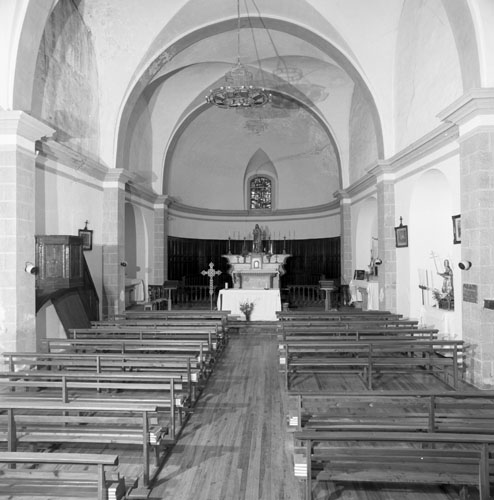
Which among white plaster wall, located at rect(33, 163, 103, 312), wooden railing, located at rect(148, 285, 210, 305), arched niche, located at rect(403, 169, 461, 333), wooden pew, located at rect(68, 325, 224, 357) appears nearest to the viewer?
wooden pew, located at rect(68, 325, 224, 357)

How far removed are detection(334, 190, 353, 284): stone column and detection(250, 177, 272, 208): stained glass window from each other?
5563 mm

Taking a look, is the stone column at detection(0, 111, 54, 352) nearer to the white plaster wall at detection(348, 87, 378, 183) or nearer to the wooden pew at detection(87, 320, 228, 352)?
the wooden pew at detection(87, 320, 228, 352)

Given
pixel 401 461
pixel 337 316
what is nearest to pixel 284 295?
pixel 337 316

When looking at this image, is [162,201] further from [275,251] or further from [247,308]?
[247,308]

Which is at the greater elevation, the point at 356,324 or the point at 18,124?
the point at 18,124

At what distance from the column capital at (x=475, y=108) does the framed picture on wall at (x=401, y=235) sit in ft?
13.9

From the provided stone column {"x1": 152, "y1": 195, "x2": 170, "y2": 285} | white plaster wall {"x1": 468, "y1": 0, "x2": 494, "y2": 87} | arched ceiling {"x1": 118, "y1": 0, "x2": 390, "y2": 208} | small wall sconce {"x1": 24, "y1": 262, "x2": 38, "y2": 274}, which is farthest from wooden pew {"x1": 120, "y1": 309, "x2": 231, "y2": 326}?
white plaster wall {"x1": 468, "y1": 0, "x2": 494, "y2": 87}

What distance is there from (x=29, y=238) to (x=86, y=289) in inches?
116

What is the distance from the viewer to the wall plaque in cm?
751

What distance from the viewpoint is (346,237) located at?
1761 cm

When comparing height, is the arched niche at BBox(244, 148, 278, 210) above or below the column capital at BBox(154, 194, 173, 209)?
above

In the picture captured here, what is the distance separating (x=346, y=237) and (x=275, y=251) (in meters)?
4.89

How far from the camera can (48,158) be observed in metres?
10.0

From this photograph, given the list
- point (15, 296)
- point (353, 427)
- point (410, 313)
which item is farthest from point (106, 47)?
point (353, 427)
